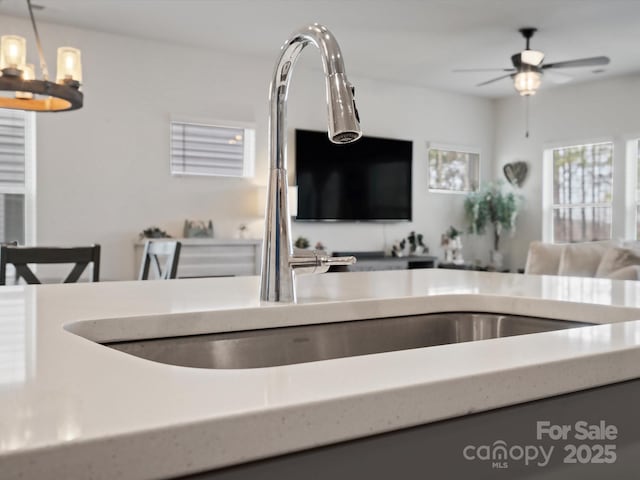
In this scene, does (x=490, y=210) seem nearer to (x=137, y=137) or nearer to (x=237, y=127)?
(x=237, y=127)

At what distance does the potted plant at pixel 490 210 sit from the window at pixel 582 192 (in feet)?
1.72

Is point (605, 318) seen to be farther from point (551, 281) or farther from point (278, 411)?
point (278, 411)

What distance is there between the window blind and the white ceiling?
0.85m

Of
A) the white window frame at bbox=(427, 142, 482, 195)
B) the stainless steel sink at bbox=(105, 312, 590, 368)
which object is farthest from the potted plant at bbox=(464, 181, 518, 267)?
the stainless steel sink at bbox=(105, 312, 590, 368)

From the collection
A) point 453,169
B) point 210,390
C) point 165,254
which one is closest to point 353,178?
point 453,169

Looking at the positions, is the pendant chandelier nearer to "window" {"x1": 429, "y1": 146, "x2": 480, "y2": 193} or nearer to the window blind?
the window blind

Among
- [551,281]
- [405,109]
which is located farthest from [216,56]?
[551,281]

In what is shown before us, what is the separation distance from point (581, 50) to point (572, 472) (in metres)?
6.13

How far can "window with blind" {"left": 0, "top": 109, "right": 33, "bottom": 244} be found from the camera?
5.02 metres

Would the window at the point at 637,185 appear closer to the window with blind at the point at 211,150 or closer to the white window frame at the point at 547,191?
the white window frame at the point at 547,191

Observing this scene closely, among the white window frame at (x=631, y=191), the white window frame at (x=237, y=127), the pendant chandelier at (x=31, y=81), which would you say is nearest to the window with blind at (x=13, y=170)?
the white window frame at (x=237, y=127)

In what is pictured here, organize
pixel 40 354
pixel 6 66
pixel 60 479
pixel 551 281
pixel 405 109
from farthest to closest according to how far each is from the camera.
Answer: pixel 405 109, pixel 6 66, pixel 551 281, pixel 40 354, pixel 60 479

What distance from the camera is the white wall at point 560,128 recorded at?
6.85 m

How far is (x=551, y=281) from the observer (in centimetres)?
148
